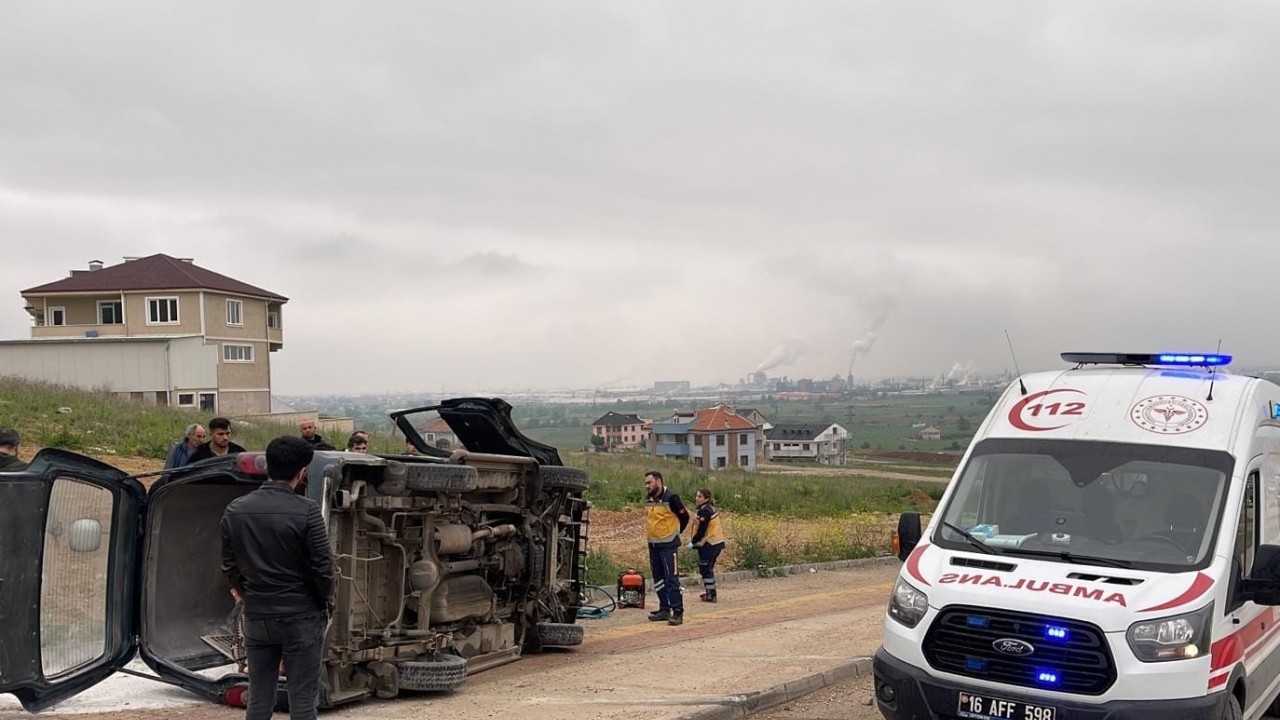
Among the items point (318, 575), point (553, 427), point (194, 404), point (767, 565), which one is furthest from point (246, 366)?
point (553, 427)

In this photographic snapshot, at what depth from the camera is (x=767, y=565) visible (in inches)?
805

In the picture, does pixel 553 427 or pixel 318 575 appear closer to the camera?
pixel 318 575

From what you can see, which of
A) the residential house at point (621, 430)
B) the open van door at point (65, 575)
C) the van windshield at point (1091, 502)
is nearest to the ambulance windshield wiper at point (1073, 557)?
the van windshield at point (1091, 502)

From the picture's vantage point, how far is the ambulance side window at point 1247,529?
7.12m

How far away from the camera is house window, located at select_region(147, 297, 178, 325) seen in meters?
54.0

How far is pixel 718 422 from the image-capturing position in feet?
342

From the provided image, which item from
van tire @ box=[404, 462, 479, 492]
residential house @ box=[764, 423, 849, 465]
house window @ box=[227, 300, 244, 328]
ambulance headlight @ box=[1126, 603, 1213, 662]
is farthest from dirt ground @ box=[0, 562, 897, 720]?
residential house @ box=[764, 423, 849, 465]

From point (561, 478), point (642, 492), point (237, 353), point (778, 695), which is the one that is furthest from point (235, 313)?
point (778, 695)

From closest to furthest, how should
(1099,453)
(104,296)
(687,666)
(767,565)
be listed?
(1099,453), (687,666), (767,565), (104,296)

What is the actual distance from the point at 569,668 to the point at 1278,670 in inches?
222

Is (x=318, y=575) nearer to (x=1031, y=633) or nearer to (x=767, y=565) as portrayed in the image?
(x=1031, y=633)

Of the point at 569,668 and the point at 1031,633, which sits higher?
the point at 1031,633

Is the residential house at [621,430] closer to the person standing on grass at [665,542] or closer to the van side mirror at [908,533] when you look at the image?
the person standing on grass at [665,542]

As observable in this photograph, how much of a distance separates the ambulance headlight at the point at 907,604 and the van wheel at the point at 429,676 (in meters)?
3.53
